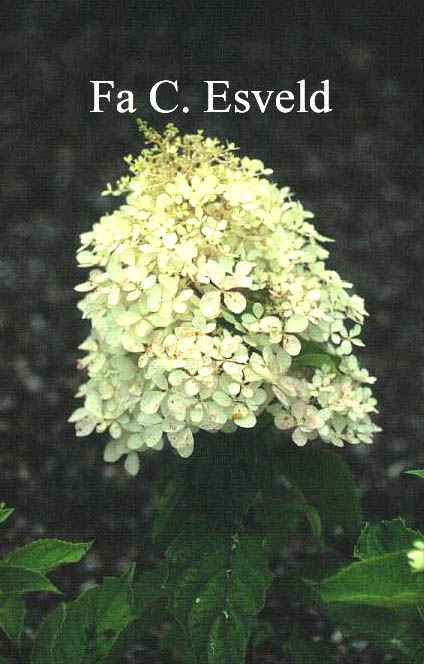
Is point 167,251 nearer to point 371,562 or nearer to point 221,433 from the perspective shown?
point 221,433

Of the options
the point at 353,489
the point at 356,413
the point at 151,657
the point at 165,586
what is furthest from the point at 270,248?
the point at 151,657

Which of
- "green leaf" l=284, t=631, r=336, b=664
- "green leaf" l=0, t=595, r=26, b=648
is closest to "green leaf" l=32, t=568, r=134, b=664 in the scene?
"green leaf" l=0, t=595, r=26, b=648

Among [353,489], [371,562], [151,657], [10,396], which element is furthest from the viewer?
[10,396]

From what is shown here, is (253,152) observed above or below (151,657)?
above

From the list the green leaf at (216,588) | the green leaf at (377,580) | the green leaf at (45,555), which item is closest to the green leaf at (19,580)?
the green leaf at (45,555)

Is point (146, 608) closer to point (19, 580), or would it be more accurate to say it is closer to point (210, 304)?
point (19, 580)
